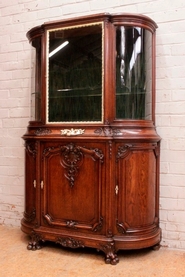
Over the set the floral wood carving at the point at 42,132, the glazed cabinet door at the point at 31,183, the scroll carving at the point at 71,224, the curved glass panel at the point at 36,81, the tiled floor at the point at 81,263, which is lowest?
the tiled floor at the point at 81,263

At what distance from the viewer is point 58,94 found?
2.28 m

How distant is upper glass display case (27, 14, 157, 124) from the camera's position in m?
2.05

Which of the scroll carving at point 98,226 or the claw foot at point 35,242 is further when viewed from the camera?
the claw foot at point 35,242

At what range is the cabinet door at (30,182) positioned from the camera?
7.43 feet

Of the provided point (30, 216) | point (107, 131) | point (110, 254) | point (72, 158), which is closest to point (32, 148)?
point (72, 158)

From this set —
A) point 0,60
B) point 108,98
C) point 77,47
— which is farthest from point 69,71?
point 0,60

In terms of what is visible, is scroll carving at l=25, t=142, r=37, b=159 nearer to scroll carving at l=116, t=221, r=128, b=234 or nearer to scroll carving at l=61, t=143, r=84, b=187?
scroll carving at l=61, t=143, r=84, b=187

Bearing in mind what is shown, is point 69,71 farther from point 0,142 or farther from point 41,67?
point 0,142

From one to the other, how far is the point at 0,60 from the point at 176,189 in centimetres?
204

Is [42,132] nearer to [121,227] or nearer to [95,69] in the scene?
[95,69]

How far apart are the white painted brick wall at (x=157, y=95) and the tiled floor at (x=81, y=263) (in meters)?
0.27

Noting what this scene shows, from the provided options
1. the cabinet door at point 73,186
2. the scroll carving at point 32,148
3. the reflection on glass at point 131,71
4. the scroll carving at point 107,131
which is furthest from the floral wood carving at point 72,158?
the reflection on glass at point 131,71

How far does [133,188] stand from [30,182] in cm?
84

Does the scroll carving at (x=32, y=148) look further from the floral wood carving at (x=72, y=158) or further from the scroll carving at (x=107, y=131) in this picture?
the scroll carving at (x=107, y=131)
